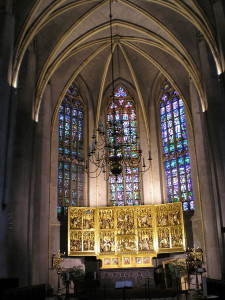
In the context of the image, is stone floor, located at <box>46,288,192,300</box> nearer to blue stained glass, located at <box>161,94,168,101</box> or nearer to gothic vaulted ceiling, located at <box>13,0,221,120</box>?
gothic vaulted ceiling, located at <box>13,0,221,120</box>

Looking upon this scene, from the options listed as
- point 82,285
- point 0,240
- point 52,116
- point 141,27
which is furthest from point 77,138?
point 0,240

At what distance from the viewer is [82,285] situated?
18906 mm

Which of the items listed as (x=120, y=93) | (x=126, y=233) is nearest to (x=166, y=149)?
(x=120, y=93)

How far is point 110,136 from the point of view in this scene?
17.1m

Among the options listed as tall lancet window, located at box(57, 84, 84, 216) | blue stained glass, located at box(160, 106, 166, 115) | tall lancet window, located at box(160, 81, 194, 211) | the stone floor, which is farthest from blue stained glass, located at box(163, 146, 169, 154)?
the stone floor

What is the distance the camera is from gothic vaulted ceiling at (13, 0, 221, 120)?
17.5 metres

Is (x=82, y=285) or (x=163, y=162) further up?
(x=163, y=162)

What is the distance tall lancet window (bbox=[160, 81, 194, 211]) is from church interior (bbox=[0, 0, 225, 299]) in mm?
71

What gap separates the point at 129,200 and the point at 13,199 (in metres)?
9.79

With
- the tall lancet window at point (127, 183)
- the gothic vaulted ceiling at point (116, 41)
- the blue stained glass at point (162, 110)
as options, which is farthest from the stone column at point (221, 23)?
the blue stained glass at point (162, 110)

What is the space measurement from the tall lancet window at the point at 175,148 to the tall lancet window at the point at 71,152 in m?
5.45

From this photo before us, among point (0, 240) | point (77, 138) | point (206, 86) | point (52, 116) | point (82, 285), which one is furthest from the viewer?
point (77, 138)

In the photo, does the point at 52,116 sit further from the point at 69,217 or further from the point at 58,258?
the point at 58,258

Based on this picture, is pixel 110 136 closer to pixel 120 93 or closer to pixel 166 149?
pixel 166 149
